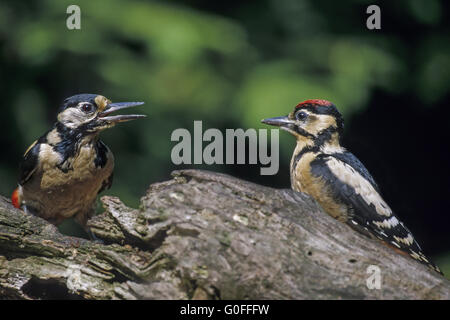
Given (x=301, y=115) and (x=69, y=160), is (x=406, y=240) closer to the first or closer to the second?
(x=301, y=115)

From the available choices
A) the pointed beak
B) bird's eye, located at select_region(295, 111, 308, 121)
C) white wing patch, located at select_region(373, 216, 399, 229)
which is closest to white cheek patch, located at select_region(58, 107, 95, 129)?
the pointed beak

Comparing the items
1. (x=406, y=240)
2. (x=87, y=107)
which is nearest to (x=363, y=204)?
(x=406, y=240)

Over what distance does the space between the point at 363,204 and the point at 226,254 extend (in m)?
1.31

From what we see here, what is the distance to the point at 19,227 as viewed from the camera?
359cm

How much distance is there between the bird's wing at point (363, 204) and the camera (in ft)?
12.5

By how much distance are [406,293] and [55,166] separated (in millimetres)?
2465

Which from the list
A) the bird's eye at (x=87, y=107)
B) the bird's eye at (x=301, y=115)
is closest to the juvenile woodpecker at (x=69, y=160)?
the bird's eye at (x=87, y=107)

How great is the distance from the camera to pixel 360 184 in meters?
3.93

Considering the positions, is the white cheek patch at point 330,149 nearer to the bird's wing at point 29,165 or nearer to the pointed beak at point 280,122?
the pointed beak at point 280,122

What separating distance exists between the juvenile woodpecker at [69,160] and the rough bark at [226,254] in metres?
0.86

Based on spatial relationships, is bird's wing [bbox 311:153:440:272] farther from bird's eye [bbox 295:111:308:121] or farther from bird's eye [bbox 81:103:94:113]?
bird's eye [bbox 81:103:94:113]
